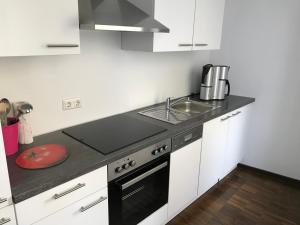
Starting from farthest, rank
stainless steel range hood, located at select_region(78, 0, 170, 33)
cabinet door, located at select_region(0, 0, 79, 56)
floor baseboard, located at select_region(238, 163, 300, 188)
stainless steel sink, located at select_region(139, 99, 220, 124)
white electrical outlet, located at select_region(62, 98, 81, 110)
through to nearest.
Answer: floor baseboard, located at select_region(238, 163, 300, 188) → stainless steel sink, located at select_region(139, 99, 220, 124) → white electrical outlet, located at select_region(62, 98, 81, 110) → stainless steel range hood, located at select_region(78, 0, 170, 33) → cabinet door, located at select_region(0, 0, 79, 56)

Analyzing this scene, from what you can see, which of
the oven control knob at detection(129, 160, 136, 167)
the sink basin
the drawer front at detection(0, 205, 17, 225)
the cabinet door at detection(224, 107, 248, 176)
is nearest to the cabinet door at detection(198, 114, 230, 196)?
the cabinet door at detection(224, 107, 248, 176)

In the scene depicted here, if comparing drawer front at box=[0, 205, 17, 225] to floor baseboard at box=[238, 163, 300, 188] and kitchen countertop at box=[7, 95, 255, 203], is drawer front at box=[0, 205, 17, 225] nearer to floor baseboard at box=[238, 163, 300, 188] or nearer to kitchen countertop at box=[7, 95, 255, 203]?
kitchen countertop at box=[7, 95, 255, 203]

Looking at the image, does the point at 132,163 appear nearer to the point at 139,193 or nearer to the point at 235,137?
the point at 139,193

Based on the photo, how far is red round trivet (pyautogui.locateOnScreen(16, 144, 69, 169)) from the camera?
1284 millimetres

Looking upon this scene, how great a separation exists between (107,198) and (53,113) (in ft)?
2.20

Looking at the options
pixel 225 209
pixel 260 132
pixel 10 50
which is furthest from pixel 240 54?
pixel 10 50

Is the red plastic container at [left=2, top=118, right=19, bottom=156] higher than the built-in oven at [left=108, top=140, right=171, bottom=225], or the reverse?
the red plastic container at [left=2, top=118, right=19, bottom=156]

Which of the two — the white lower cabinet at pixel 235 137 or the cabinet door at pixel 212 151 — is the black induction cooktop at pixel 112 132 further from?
the white lower cabinet at pixel 235 137

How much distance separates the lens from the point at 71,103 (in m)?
1.78

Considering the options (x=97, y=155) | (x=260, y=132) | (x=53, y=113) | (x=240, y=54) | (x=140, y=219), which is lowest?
(x=140, y=219)

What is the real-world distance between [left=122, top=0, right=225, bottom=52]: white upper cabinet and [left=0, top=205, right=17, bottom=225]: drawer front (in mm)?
1313

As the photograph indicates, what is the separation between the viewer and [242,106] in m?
2.63

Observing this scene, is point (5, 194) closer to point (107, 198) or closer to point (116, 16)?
point (107, 198)

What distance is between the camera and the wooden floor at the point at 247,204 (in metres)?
2.24
